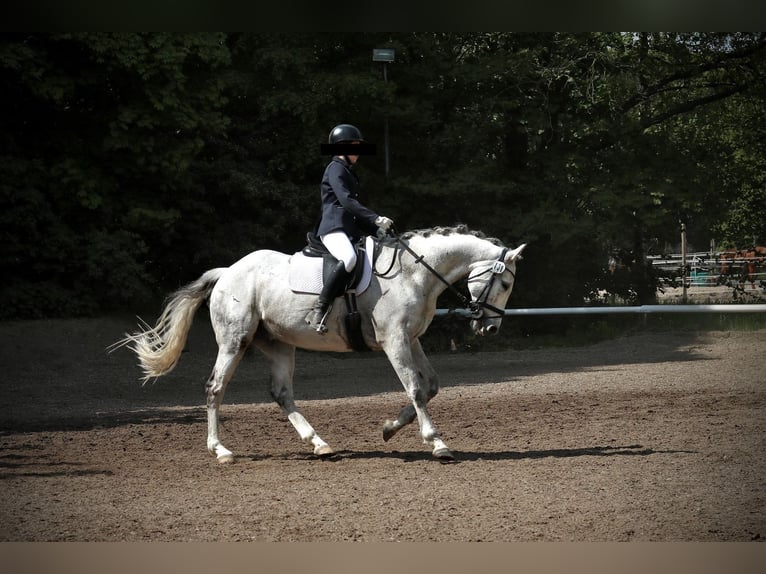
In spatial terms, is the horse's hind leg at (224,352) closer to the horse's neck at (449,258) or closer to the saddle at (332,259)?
the saddle at (332,259)

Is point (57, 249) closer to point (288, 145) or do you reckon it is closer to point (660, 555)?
point (288, 145)

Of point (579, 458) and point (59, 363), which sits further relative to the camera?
point (59, 363)

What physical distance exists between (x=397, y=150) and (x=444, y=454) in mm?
10412

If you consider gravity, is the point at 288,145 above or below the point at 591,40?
below

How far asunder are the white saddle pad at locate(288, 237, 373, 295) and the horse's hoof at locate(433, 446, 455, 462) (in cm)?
111

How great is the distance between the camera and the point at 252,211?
15.2 meters

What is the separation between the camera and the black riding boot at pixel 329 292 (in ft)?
20.5

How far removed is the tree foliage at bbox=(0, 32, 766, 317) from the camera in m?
13.7

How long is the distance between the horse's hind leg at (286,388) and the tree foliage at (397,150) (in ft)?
24.3

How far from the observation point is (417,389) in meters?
6.11

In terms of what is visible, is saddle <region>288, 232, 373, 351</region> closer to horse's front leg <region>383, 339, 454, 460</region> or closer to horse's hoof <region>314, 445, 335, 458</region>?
horse's front leg <region>383, 339, 454, 460</region>

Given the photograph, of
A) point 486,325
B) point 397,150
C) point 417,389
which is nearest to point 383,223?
point 486,325

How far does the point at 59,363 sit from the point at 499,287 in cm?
800
